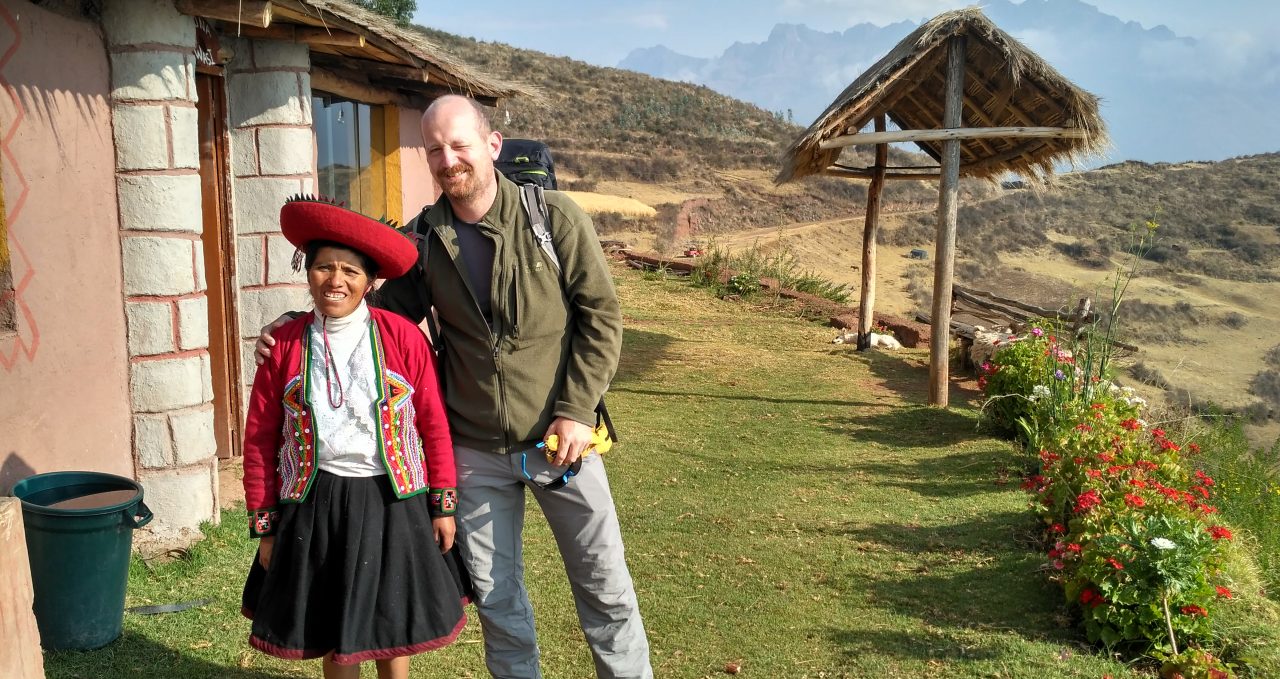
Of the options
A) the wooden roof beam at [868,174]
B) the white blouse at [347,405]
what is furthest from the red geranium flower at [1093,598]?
the wooden roof beam at [868,174]

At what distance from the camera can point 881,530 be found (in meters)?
5.82

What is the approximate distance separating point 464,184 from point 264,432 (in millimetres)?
836

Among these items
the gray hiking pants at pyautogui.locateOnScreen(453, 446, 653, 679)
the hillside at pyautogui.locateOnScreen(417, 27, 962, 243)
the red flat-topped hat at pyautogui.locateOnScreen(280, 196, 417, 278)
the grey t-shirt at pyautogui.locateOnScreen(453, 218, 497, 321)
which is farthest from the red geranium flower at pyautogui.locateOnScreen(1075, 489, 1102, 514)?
the hillside at pyautogui.locateOnScreen(417, 27, 962, 243)

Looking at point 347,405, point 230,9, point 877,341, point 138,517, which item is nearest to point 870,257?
point 877,341

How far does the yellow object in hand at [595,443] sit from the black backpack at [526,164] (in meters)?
0.93

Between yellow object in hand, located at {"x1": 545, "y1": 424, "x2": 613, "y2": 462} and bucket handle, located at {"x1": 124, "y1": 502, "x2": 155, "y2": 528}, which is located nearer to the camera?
yellow object in hand, located at {"x1": 545, "y1": 424, "x2": 613, "y2": 462}

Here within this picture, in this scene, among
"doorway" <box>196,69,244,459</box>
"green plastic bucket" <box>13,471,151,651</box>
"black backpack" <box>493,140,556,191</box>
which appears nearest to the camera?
"black backpack" <box>493,140,556,191</box>

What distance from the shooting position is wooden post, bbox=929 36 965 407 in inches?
356

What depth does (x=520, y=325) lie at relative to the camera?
283 cm

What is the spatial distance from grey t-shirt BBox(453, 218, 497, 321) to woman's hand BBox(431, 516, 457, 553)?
55 centimetres

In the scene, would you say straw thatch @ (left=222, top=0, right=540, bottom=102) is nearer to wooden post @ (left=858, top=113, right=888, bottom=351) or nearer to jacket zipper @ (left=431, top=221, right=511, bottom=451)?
jacket zipper @ (left=431, top=221, right=511, bottom=451)

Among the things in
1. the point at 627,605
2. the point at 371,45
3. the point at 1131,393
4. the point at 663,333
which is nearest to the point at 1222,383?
the point at 663,333

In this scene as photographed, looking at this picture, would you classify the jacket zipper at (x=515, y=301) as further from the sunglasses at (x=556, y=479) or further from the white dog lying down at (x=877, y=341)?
the white dog lying down at (x=877, y=341)

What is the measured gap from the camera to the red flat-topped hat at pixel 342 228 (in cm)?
264
